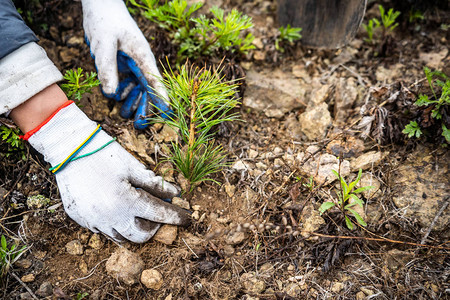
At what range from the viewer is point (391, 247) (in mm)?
1879

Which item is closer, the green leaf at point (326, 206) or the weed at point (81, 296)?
the weed at point (81, 296)

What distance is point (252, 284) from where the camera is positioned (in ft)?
5.77

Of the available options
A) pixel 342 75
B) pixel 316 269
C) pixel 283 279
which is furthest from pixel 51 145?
pixel 342 75

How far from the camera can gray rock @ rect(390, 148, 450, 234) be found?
1.92 m

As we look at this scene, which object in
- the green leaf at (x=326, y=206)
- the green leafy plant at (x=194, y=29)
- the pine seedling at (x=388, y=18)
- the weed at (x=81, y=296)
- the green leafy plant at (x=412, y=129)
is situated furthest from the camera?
the pine seedling at (x=388, y=18)

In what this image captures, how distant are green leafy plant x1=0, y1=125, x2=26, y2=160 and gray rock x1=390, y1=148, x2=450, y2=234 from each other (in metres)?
2.53

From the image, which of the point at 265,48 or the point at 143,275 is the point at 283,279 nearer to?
the point at 143,275

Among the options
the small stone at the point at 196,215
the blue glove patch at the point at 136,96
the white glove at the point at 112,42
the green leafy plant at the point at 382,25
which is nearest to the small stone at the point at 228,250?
the small stone at the point at 196,215

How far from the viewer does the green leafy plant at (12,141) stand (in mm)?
1899

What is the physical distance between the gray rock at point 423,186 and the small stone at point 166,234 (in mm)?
1485

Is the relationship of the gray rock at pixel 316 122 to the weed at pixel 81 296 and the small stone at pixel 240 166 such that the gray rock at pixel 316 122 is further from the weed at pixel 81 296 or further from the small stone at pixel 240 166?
the weed at pixel 81 296

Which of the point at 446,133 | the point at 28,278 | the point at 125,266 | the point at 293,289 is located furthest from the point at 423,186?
the point at 28,278

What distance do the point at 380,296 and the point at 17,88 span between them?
8.02 feet

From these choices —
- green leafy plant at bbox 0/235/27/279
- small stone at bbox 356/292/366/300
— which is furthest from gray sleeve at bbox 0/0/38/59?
small stone at bbox 356/292/366/300
